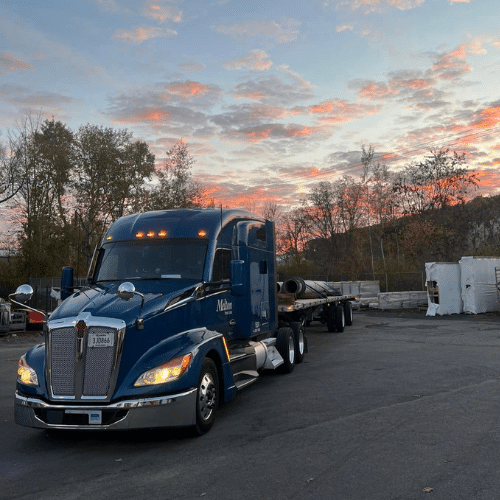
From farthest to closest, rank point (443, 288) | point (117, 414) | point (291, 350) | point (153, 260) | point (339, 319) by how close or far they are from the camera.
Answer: point (443, 288) → point (339, 319) → point (291, 350) → point (153, 260) → point (117, 414)

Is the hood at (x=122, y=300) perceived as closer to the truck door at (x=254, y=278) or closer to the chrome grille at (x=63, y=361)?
the chrome grille at (x=63, y=361)

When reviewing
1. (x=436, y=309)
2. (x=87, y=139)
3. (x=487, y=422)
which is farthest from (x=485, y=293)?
(x=87, y=139)

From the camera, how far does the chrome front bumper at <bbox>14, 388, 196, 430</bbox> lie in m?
6.06

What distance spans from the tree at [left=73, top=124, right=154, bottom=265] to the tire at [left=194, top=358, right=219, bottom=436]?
1463 inches

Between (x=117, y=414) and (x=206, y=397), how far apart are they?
3.96ft

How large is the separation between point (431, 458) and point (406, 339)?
39.9 ft

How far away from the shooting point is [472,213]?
48875 millimetres

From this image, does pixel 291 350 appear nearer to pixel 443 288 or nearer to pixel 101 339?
pixel 101 339

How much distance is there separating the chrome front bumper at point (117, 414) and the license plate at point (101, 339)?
2.17 feet

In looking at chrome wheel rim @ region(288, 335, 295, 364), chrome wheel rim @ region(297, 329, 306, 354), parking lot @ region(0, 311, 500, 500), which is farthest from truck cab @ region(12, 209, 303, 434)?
chrome wheel rim @ region(297, 329, 306, 354)

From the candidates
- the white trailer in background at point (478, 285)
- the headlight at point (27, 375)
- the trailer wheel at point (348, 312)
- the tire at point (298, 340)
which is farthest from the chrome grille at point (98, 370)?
the white trailer in background at point (478, 285)

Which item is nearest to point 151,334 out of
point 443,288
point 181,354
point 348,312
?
point 181,354

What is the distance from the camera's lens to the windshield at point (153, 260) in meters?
7.91

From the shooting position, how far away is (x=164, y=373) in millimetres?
6258
